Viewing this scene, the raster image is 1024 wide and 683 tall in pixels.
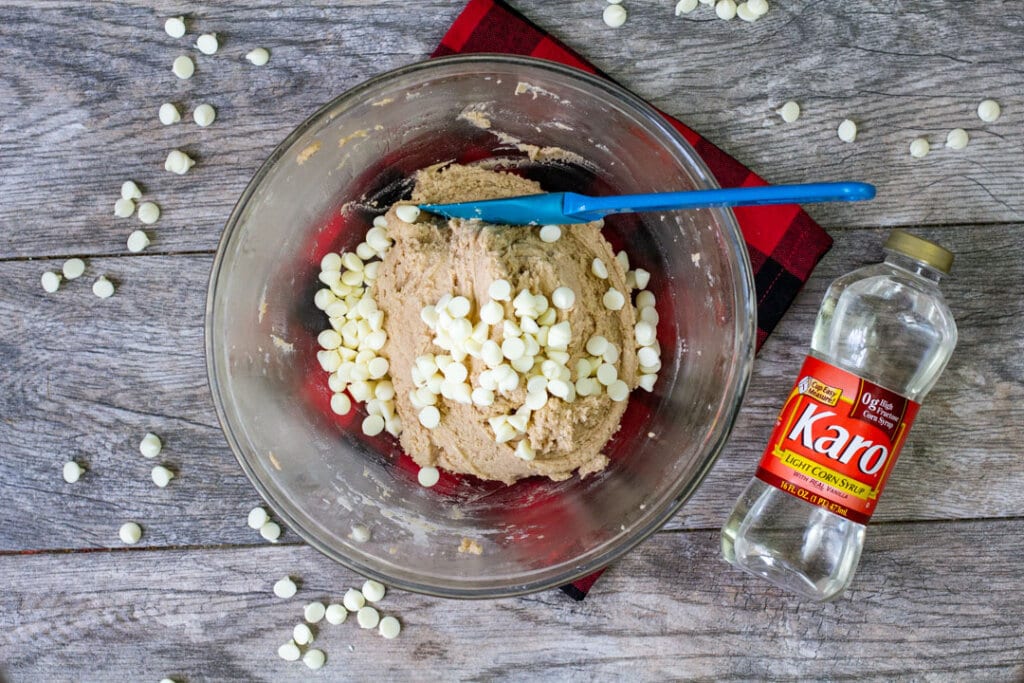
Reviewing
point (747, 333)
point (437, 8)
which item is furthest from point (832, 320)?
point (437, 8)

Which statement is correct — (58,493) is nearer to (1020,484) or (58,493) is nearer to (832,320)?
Answer: (832,320)

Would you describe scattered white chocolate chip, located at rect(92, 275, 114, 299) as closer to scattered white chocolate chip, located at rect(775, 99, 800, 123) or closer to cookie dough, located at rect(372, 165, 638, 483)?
cookie dough, located at rect(372, 165, 638, 483)

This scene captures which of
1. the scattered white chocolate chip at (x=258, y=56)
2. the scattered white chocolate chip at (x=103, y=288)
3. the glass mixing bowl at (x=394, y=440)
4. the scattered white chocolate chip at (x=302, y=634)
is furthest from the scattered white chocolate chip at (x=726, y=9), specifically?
the scattered white chocolate chip at (x=302, y=634)

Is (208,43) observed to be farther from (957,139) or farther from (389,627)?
(957,139)

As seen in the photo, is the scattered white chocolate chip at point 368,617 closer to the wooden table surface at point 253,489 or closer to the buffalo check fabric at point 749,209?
the wooden table surface at point 253,489

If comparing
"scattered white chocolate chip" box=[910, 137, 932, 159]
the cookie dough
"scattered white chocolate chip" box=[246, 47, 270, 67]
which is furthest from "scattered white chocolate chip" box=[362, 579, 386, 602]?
"scattered white chocolate chip" box=[910, 137, 932, 159]

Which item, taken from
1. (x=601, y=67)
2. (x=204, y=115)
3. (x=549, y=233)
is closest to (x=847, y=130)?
(x=601, y=67)
